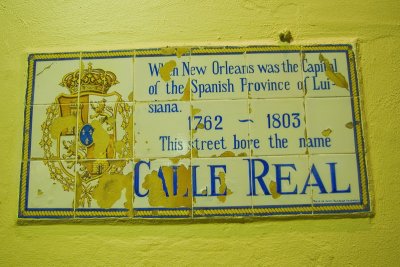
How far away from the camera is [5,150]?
982mm

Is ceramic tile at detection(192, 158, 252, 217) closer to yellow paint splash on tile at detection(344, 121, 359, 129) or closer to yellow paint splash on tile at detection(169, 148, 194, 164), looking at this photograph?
yellow paint splash on tile at detection(169, 148, 194, 164)

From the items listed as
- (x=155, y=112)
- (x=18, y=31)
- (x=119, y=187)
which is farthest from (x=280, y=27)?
(x=18, y=31)

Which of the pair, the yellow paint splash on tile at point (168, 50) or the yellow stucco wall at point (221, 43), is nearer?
the yellow stucco wall at point (221, 43)

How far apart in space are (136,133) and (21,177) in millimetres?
366

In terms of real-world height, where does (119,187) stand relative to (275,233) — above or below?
above

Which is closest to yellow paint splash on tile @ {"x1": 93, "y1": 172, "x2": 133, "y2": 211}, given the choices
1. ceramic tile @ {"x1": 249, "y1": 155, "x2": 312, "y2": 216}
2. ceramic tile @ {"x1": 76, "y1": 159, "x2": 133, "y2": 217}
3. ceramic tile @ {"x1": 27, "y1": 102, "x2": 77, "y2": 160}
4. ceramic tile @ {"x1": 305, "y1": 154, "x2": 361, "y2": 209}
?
ceramic tile @ {"x1": 76, "y1": 159, "x2": 133, "y2": 217}

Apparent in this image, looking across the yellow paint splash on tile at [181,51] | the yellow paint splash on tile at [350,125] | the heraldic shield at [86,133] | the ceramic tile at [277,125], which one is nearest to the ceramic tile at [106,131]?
the heraldic shield at [86,133]

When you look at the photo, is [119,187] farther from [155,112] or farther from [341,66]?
[341,66]

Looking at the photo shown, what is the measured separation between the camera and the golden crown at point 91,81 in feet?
3.29

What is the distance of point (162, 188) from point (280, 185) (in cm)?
34

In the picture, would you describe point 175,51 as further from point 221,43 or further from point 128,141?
point 128,141

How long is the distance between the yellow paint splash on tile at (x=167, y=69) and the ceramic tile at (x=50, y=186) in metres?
0.38

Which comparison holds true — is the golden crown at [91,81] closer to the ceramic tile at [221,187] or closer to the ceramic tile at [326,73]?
the ceramic tile at [221,187]

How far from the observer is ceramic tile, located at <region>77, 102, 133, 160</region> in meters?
0.97
